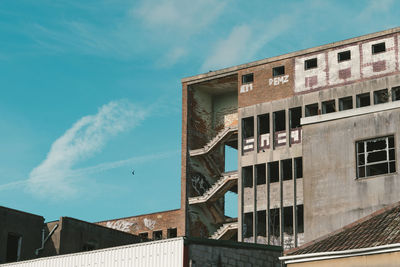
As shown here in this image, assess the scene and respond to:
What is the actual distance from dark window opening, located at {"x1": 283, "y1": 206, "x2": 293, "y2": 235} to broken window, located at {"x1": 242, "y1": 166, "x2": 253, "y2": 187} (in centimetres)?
308

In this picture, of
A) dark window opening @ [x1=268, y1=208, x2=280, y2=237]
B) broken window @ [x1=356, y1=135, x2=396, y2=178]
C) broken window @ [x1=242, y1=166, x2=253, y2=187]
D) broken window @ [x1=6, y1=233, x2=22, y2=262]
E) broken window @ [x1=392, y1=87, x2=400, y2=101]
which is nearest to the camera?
broken window @ [x1=356, y1=135, x2=396, y2=178]

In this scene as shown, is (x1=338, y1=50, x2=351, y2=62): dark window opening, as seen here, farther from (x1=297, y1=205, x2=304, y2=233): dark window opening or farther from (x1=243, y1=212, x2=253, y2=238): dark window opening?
(x1=243, y1=212, x2=253, y2=238): dark window opening

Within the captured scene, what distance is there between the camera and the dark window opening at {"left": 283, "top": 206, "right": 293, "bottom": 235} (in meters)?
54.0

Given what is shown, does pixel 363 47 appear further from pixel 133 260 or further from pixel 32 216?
pixel 133 260

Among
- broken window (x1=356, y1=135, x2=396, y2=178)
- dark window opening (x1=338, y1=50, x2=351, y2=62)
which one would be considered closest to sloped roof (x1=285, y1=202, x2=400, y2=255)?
broken window (x1=356, y1=135, x2=396, y2=178)

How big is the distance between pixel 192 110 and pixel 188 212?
293 inches

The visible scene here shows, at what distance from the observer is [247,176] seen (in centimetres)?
5694

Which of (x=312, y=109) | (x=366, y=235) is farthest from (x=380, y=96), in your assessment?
(x=366, y=235)

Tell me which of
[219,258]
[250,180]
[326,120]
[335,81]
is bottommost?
[219,258]

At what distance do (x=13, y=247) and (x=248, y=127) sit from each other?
19.1 meters

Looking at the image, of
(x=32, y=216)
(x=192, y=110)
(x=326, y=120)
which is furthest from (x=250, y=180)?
(x=326, y=120)

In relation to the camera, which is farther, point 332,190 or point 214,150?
point 214,150

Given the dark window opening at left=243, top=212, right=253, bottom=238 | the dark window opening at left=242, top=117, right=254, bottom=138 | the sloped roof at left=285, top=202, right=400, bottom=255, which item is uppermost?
the dark window opening at left=242, top=117, right=254, bottom=138

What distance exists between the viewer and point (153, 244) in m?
29.0
